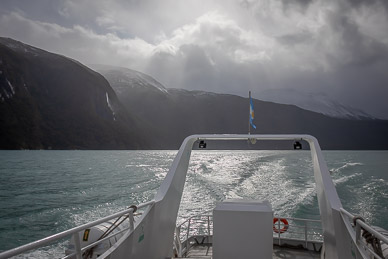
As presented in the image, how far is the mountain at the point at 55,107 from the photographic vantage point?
373ft

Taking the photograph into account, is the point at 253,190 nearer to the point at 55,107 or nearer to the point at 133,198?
the point at 133,198

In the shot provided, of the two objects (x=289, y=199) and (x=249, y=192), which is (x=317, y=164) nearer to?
(x=289, y=199)

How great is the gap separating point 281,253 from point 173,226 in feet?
9.49

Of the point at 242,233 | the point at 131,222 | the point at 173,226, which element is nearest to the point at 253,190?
the point at 173,226

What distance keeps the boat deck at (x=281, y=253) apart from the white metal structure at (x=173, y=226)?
5.28 feet

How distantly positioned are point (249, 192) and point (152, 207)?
24667 mm

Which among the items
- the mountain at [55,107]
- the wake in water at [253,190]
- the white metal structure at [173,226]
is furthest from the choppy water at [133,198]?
the mountain at [55,107]

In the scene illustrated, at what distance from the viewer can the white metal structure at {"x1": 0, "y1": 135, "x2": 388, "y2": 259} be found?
12.4 ft

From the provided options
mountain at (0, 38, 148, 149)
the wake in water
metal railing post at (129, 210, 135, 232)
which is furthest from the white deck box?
mountain at (0, 38, 148, 149)

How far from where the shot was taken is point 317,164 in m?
6.18

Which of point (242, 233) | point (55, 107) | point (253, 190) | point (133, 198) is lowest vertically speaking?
point (133, 198)

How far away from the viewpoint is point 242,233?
5086 millimetres

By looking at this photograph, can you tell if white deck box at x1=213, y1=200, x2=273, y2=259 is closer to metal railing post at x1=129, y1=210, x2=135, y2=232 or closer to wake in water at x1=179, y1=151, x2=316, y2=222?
metal railing post at x1=129, y1=210, x2=135, y2=232

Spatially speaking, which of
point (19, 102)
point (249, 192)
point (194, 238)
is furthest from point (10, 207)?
point (19, 102)
